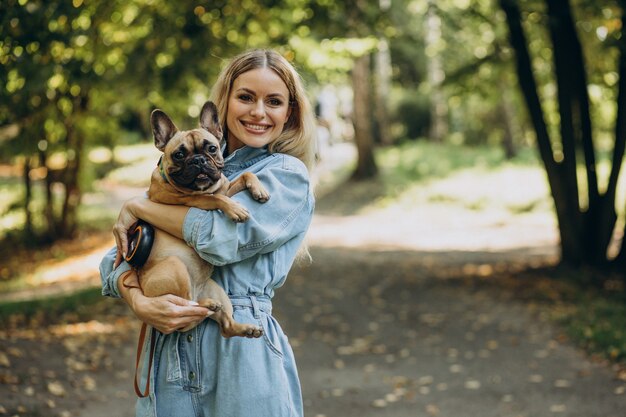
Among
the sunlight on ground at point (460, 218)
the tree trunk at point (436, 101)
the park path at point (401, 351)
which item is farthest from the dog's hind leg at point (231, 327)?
the tree trunk at point (436, 101)

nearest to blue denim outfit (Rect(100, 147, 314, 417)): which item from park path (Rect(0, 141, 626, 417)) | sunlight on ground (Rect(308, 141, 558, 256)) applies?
park path (Rect(0, 141, 626, 417))

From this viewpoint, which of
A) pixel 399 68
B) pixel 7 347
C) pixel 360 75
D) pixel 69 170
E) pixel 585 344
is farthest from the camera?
pixel 399 68

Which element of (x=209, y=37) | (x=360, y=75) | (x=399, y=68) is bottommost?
(x=399, y=68)

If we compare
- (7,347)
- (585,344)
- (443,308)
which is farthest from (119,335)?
(585,344)

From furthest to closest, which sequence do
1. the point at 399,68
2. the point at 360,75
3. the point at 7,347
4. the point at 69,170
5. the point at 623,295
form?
the point at 399,68, the point at 360,75, the point at 69,170, the point at 623,295, the point at 7,347

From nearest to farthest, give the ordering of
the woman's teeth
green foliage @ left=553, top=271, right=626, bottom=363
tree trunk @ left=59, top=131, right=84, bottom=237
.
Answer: the woman's teeth < green foliage @ left=553, top=271, right=626, bottom=363 < tree trunk @ left=59, top=131, right=84, bottom=237

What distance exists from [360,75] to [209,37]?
45.9 ft

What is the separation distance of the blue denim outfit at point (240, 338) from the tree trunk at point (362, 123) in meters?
22.7

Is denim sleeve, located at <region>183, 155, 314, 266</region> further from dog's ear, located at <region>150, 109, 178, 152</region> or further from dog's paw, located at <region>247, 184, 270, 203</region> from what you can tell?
dog's ear, located at <region>150, 109, 178, 152</region>

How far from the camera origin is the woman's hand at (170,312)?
2635 mm

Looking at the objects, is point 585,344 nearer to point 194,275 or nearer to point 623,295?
point 623,295

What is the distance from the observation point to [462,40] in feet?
106

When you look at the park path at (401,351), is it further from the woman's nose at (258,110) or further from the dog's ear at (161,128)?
the woman's nose at (258,110)

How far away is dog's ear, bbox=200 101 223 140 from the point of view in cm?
289
